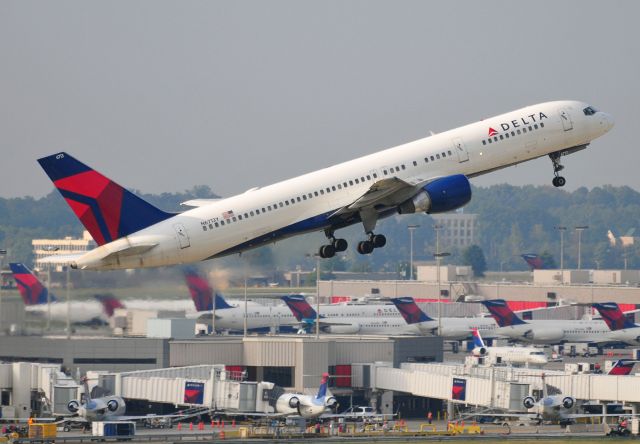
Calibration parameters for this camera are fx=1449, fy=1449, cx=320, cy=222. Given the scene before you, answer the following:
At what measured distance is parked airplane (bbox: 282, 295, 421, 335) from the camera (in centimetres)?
16662

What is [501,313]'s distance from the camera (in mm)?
170000

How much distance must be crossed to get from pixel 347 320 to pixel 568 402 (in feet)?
250

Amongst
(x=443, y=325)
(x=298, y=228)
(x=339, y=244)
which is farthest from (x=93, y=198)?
(x=443, y=325)

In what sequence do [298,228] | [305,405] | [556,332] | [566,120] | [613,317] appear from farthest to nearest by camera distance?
[556,332] → [613,317] → [305,405] → [566,120] → [298,228]

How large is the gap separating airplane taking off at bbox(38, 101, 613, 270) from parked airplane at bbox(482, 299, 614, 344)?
80.0 meters

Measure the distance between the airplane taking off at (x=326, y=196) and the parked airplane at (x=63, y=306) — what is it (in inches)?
379

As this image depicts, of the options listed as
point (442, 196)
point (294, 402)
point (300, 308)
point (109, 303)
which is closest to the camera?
point (442, 196)

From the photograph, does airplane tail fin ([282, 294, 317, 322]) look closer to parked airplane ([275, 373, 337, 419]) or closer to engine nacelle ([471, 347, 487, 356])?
engine nacelle ([471, 347, 487, 356])

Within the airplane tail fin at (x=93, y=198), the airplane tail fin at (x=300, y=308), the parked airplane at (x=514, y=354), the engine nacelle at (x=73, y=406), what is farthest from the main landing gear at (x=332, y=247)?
the airplane tail fin at (x=300, y=308)

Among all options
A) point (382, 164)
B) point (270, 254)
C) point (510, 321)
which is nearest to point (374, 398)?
point (270, 254)

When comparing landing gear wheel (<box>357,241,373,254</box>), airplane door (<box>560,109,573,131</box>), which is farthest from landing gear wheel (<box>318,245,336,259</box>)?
airplane door (<box>560,109,573,131</box>)

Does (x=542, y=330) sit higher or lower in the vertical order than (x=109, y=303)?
lower

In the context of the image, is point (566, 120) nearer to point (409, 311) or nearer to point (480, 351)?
point (480, 351)

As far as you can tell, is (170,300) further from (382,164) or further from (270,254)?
(382,164)
